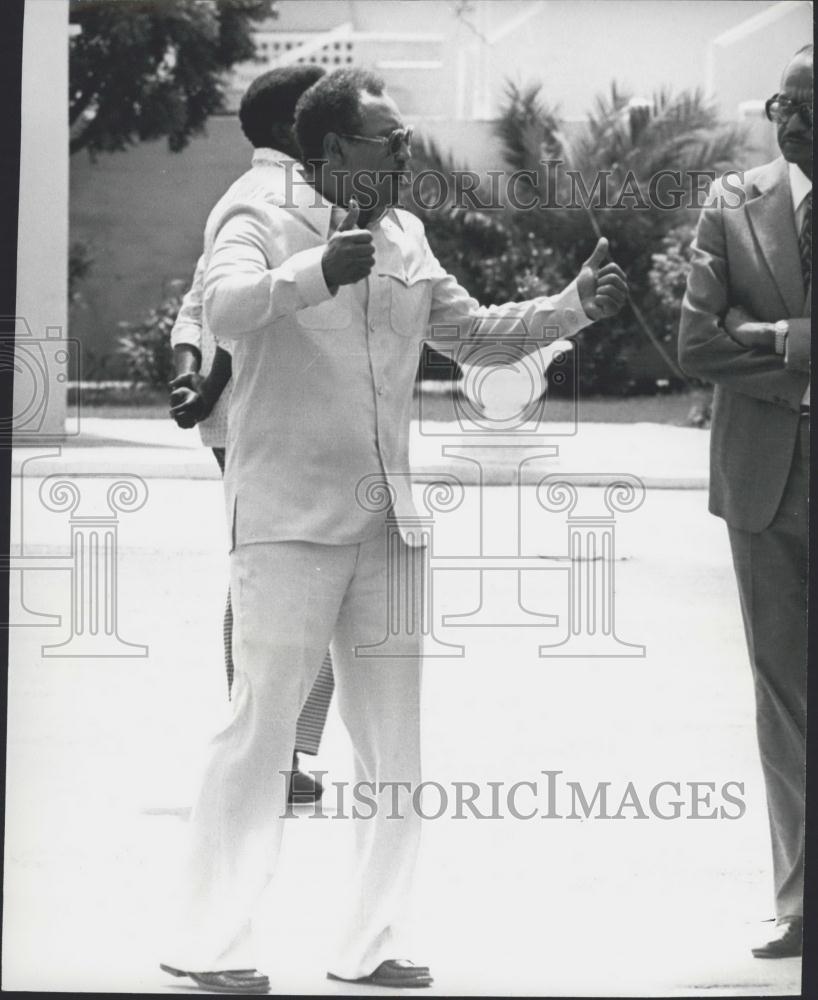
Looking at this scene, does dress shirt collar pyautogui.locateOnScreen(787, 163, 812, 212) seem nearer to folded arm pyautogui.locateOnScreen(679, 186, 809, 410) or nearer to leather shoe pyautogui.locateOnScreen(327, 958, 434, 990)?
folded arm pyautogui.locateOnScreen(679, 186, 809, 410)

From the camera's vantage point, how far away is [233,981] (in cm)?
336

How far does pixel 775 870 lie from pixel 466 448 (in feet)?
3.22

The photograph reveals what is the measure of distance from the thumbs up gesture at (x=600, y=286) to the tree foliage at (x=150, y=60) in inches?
29.0

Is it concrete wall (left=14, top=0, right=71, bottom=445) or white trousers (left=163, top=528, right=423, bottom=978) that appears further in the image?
concrete wall (left=14, top=0, right=71, bottom=445)

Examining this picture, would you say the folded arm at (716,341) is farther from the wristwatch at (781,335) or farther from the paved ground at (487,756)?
the paved ground at (487,756)

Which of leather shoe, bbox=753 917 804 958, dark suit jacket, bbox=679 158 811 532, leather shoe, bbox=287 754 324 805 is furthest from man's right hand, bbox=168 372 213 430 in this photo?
leather shoe, bbox=753 917 804 958

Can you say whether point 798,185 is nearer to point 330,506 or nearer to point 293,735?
point 330,506

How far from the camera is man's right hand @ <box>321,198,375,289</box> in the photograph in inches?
120

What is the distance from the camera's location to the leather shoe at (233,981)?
336cm

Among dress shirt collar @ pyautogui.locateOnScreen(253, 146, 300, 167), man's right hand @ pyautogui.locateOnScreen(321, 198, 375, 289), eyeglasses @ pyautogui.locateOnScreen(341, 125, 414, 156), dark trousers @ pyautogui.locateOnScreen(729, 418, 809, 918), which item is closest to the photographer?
man's right hand @ pyautogui.locateOnScreen(321, 198, 375, 289)

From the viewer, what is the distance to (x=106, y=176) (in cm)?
343

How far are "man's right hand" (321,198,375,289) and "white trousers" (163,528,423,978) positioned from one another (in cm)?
50

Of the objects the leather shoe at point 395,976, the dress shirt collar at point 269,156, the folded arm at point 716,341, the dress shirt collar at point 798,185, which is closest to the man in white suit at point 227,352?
the dress shirt collar at point 269,156

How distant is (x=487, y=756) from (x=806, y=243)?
44.1 inches
